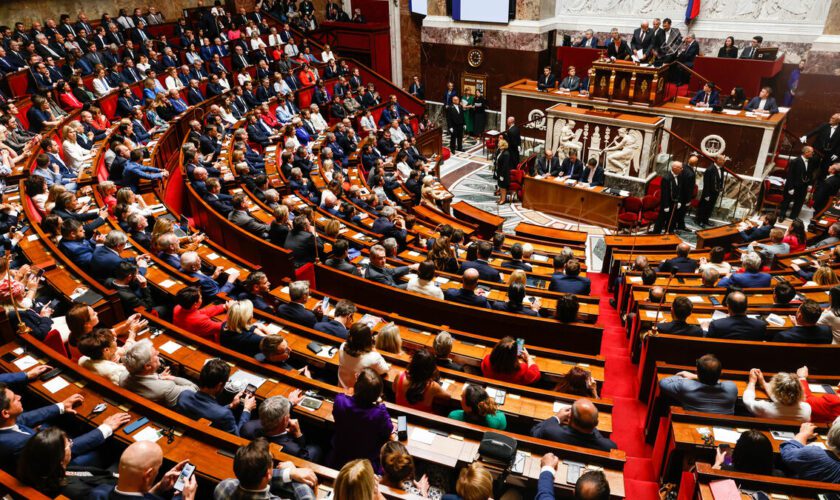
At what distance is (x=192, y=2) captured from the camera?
16.8 meters

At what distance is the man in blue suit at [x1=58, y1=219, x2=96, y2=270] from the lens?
17.6ft

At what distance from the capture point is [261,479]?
2674 mm

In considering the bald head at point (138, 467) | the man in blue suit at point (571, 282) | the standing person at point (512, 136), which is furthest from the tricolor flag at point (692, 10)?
the bald head at point (138, 467)

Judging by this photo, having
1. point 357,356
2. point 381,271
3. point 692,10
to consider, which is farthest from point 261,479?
point 692,10

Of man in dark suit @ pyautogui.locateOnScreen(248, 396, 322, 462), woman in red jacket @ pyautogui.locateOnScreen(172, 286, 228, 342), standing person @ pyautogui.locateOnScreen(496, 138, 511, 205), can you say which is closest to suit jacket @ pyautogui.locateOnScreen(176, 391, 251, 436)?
man in dark suit @ pyautogui.locateOnScreen(248, 396, 322, 462)

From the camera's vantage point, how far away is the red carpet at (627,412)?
4.04m

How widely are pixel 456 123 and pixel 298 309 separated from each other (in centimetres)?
1071

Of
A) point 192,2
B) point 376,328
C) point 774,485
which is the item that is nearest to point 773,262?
point 774,485

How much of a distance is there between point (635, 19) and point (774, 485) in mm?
13701

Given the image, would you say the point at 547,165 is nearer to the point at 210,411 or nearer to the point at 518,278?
the point at 518,278

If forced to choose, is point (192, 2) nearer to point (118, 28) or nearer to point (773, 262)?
point (118, 28)

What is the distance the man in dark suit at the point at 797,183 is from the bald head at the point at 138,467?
1096 centimetres

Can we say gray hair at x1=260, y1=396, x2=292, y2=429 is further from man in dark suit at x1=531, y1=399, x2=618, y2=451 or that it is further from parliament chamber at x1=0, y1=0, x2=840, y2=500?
man in dark suit at x1=531, y1=399, x2=618, y2=451

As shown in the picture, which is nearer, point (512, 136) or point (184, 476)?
point (184, 476)
